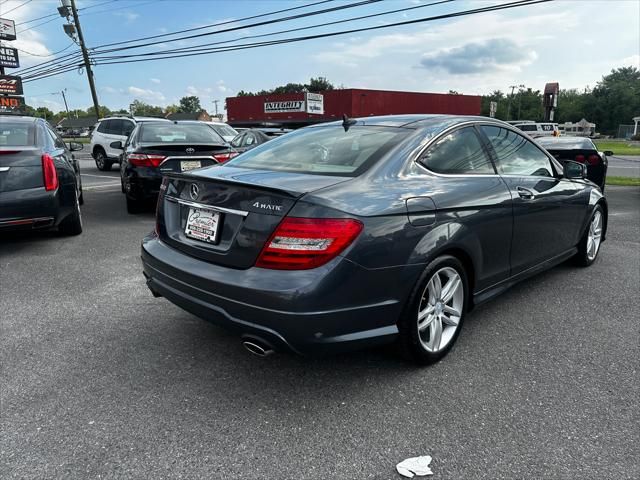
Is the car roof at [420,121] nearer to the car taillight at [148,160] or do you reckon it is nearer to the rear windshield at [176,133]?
the car taillight at [148,160]

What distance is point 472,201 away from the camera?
3.04 meters

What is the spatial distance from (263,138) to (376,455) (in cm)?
1089

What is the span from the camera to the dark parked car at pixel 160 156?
7078 millimetres

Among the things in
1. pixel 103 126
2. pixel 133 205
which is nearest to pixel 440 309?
pixel 133 205

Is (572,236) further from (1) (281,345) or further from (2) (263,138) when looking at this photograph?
(2) (263,138)

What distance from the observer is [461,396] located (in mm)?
2639

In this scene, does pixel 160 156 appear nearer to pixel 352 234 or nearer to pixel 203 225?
pixel 203 225

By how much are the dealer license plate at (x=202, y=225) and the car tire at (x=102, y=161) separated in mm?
14819

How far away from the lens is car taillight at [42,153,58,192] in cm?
531

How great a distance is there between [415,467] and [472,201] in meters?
1.65

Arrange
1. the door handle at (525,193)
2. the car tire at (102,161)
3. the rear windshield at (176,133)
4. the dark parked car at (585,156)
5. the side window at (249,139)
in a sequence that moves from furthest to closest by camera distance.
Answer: the car tire at (102,161) → the side window at (249,139) → the dark parked car at (585,156) → the rear windshield at (176,133) → the door handle at (525,193)

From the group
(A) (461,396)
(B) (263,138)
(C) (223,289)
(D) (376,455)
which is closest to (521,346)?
(A) (461,396)

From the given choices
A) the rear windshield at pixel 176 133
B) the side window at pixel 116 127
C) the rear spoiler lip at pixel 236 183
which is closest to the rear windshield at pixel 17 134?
the rear windshield at pixel 176 133

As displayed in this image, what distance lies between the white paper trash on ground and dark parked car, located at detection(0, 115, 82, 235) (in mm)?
4825
